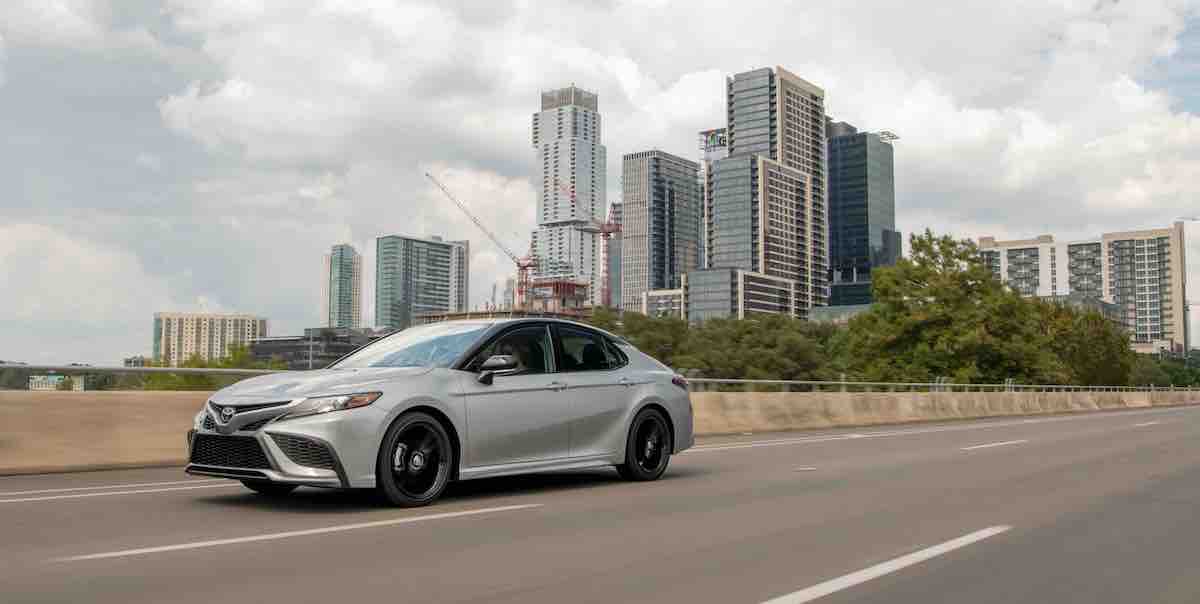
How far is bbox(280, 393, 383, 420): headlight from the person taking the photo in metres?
8.14

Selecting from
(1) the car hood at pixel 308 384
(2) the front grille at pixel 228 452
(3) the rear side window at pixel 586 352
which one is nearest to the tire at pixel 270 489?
(2) the front grille at pixel 228 452

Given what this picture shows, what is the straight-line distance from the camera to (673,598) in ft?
17.9

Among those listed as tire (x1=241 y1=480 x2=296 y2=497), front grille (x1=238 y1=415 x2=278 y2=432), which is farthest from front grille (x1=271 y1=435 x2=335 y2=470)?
tire (x1=241 y1=480 x2=296 y2=497)

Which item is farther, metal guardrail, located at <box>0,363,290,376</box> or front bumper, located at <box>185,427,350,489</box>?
metal guardrail, located at <box>0,363,290,376</box>

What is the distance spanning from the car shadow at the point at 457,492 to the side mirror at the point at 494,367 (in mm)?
1001

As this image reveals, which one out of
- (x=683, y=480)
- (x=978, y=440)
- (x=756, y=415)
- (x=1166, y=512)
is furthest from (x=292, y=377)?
(x=756, y=415)

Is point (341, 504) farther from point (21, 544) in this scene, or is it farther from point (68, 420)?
point (68, 420)

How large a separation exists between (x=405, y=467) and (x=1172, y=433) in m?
19.9

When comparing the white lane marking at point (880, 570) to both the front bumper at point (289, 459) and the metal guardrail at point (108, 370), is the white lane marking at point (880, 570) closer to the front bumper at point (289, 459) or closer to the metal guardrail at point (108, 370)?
the front bumper at point (289, 459)

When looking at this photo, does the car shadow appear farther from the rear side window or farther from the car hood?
the rear side window

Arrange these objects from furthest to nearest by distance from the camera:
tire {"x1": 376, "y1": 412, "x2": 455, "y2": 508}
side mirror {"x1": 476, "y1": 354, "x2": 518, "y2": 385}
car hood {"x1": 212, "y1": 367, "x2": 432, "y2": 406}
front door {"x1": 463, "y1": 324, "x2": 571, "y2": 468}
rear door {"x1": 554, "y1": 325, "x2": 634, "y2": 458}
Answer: rear door {"x1": 554, "y1": 325, "x2": 634, "y2": 458} → front door {"x1": 463, "y1": 324, "x2": 571, "y2": 468} → side mirror {"x1": 476, "y1": 354, "x2": 518, "y2": 385} → tire {"x1": 376, "y1": 412, "x2": 455, "y2": 508} → car hood {"x1": 212, "y1": 367, "x2": 432, "y2": 406}

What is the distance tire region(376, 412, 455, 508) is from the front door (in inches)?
10.7

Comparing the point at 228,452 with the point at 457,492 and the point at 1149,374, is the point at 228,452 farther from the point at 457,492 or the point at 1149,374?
the point at 1149,374

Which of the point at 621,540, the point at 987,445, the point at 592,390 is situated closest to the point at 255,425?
the point at 621,540
